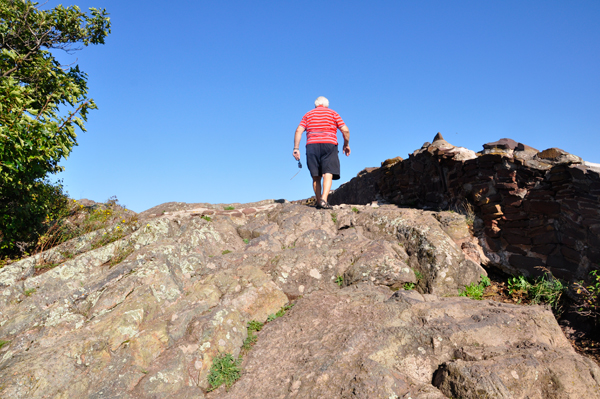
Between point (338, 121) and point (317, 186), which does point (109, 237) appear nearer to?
point (317, 186)

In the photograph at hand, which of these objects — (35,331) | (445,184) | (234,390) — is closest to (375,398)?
(234,390)

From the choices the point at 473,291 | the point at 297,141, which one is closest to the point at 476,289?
the point at 473,291

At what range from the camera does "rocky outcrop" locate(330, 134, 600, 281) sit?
5.47 meters

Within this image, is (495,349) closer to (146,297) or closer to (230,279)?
(230,279)

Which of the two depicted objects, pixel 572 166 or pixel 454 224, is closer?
pixel 572 166

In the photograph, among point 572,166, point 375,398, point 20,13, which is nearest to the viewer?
point 375,398

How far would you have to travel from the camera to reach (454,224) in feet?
22.1

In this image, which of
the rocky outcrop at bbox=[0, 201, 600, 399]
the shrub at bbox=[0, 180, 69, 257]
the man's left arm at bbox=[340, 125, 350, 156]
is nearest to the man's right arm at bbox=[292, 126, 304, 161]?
the man's left arm at bbox=[340, 125, 350, 156]

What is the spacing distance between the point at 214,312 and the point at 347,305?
176cm

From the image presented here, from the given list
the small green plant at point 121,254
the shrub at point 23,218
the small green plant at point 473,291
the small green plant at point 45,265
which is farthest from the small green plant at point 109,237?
the small green plant at point 473,291

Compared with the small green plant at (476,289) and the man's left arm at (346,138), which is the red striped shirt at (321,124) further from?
the small green plant at (476,289)

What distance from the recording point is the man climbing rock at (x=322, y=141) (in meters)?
8.05

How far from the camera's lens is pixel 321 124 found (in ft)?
26.5

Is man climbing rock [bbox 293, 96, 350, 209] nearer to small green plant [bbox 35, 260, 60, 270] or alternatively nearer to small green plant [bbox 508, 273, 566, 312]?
small green plant [bbox 508, 273, 566, 312]
